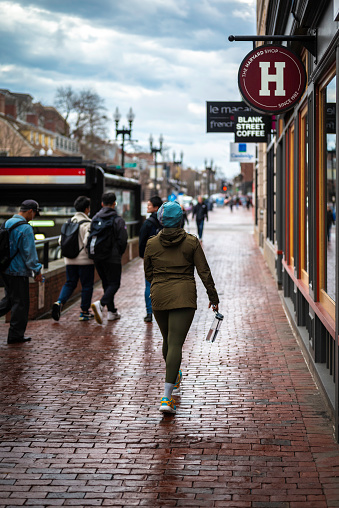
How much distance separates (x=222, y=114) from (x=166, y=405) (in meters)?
13.8

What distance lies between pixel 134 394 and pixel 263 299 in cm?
657

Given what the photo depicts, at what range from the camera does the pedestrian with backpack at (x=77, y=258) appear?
10453 mm

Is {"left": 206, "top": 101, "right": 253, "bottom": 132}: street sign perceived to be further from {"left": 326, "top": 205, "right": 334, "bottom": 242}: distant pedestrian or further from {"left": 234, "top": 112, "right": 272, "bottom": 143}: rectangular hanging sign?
{"left": 326, "top": 205, "right": 334, "bottom": 242}: distant pedestrian

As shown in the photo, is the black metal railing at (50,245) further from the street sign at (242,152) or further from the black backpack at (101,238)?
the street sign at (242,152)

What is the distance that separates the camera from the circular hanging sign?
26.7ft

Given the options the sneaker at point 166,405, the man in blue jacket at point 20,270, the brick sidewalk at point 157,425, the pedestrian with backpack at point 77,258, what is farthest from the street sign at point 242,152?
the sneaker at point 166,405

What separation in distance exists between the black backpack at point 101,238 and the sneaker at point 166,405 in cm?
436

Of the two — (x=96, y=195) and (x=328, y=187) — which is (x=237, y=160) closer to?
(x=96, y=195)

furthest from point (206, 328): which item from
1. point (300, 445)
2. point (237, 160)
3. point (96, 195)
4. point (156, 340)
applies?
point (237, 160)

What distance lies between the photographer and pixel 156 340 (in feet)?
30.4

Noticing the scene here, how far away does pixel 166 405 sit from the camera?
5.98 meters

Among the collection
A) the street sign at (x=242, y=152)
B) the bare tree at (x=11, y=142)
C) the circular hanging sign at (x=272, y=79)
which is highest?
the bare tree at (x=11, y=142)

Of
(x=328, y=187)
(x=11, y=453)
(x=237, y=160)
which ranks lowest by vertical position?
(x=11, y=453)

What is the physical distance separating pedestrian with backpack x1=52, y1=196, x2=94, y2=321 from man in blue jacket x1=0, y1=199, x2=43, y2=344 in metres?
1.41
